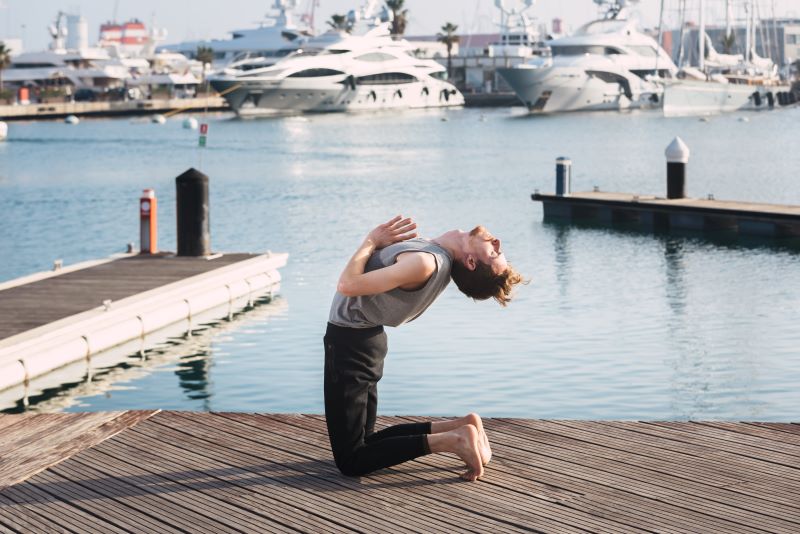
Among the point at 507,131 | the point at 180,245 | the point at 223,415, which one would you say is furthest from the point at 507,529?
the point at 507,131

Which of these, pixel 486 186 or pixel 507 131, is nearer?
pixel 486 186

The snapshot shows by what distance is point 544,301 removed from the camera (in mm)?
17469

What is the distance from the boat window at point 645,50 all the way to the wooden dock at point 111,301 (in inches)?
3465

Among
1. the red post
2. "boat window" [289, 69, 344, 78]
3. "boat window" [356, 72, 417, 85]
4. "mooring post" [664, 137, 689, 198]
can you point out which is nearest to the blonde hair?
the red post

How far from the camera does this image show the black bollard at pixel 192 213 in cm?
1630

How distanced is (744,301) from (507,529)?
12.9m

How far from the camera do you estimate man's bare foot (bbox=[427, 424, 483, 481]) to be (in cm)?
586

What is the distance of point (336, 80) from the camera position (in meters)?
101

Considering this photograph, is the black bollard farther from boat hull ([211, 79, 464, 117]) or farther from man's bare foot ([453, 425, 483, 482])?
boat hull ([211, 79, 464, 117])

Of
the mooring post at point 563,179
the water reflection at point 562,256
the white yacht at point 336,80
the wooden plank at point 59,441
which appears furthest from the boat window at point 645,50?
the wooden plank at point 59,441

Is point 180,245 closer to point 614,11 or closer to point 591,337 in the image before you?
point 591,337

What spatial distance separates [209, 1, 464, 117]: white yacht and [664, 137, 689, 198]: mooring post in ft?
236

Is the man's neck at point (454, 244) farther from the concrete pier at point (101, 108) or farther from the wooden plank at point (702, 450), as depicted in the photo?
the concrete pier at point (101, 108)

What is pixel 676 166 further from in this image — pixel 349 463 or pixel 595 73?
pixel 595 73
